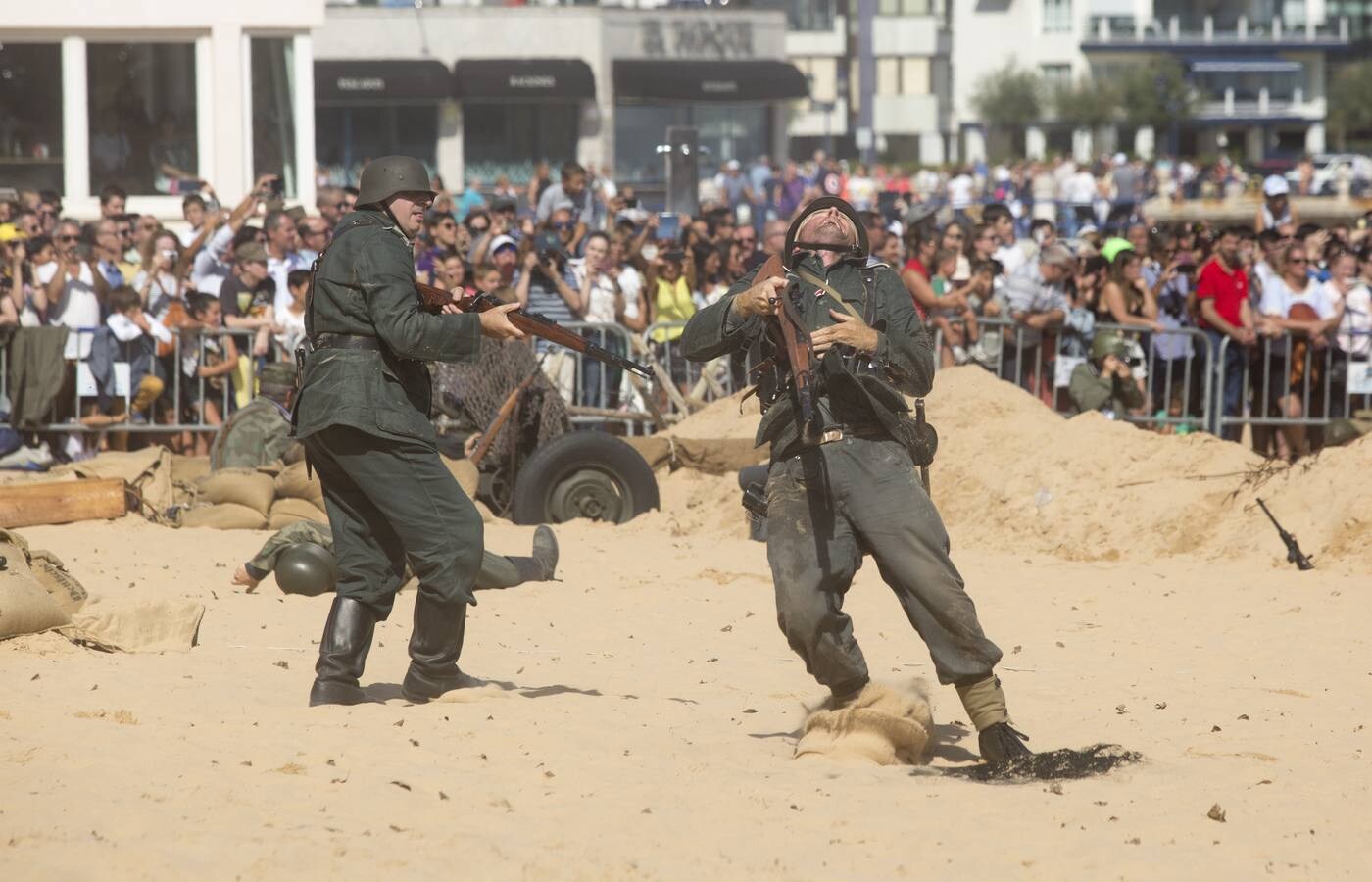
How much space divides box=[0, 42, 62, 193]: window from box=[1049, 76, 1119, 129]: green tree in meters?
63.9

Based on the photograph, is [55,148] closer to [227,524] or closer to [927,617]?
[227,524]

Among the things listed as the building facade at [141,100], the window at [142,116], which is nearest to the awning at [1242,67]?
the building facade at [141,100]

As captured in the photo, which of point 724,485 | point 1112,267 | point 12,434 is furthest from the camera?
point 1112,267

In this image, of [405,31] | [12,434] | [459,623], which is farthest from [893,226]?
[405,31]

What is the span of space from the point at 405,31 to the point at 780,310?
1821 inches

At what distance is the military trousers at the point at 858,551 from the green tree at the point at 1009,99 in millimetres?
74519

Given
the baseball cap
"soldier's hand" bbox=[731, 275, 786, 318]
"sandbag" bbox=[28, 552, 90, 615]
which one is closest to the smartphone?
the baseball cap

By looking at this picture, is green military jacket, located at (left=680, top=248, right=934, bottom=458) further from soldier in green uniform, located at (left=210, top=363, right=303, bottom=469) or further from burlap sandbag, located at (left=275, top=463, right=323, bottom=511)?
soldier in green uniform, located at (left=210, top=363, right=303, bottom=469)

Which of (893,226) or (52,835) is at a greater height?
(893,226)

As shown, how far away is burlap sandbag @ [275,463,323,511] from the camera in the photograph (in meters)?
11.5

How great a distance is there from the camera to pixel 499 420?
475 inches

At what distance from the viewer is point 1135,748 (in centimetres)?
670

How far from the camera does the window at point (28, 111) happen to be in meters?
18.8

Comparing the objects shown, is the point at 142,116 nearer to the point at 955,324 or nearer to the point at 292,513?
the point at 292,513
